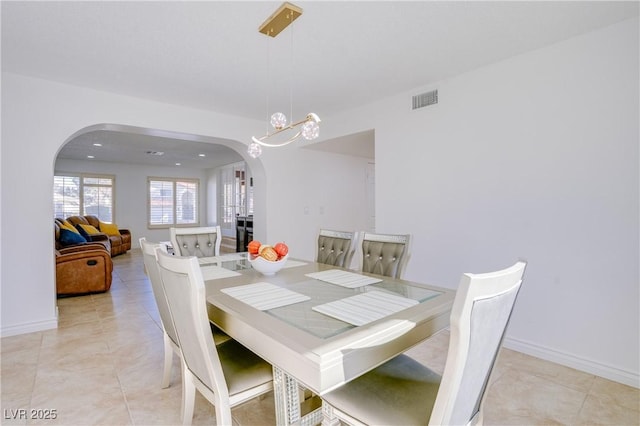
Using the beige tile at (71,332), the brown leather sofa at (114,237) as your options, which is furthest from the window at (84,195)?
the beige tile at (71,332)

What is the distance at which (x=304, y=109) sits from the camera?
397cm

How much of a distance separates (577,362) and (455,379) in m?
2.20

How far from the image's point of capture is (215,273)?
6.81 ft

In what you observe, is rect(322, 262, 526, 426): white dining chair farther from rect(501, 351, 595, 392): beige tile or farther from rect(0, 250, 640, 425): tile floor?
rect(501, 351, 595, 392): beige tile

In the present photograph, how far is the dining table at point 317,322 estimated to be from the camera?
978 mm

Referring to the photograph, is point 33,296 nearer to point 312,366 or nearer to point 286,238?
point 286,238

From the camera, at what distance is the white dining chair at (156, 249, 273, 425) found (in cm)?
116

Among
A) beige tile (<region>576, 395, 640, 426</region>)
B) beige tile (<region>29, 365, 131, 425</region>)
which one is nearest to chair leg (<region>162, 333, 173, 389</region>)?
beige tile (<region>29, 365, 131, 425</region>)

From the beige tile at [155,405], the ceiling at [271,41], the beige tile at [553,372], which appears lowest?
the beige tile at [553,372]

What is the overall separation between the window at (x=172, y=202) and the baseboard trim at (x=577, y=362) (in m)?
9.15

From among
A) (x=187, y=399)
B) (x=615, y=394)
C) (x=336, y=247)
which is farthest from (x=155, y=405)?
(x=615, y=394)

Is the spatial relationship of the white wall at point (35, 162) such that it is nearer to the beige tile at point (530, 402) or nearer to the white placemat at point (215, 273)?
the white placemat at point (215, 273)

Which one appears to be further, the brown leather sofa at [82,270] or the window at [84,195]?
the window at [84,195]

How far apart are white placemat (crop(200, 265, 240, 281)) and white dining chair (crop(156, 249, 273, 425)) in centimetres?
51
